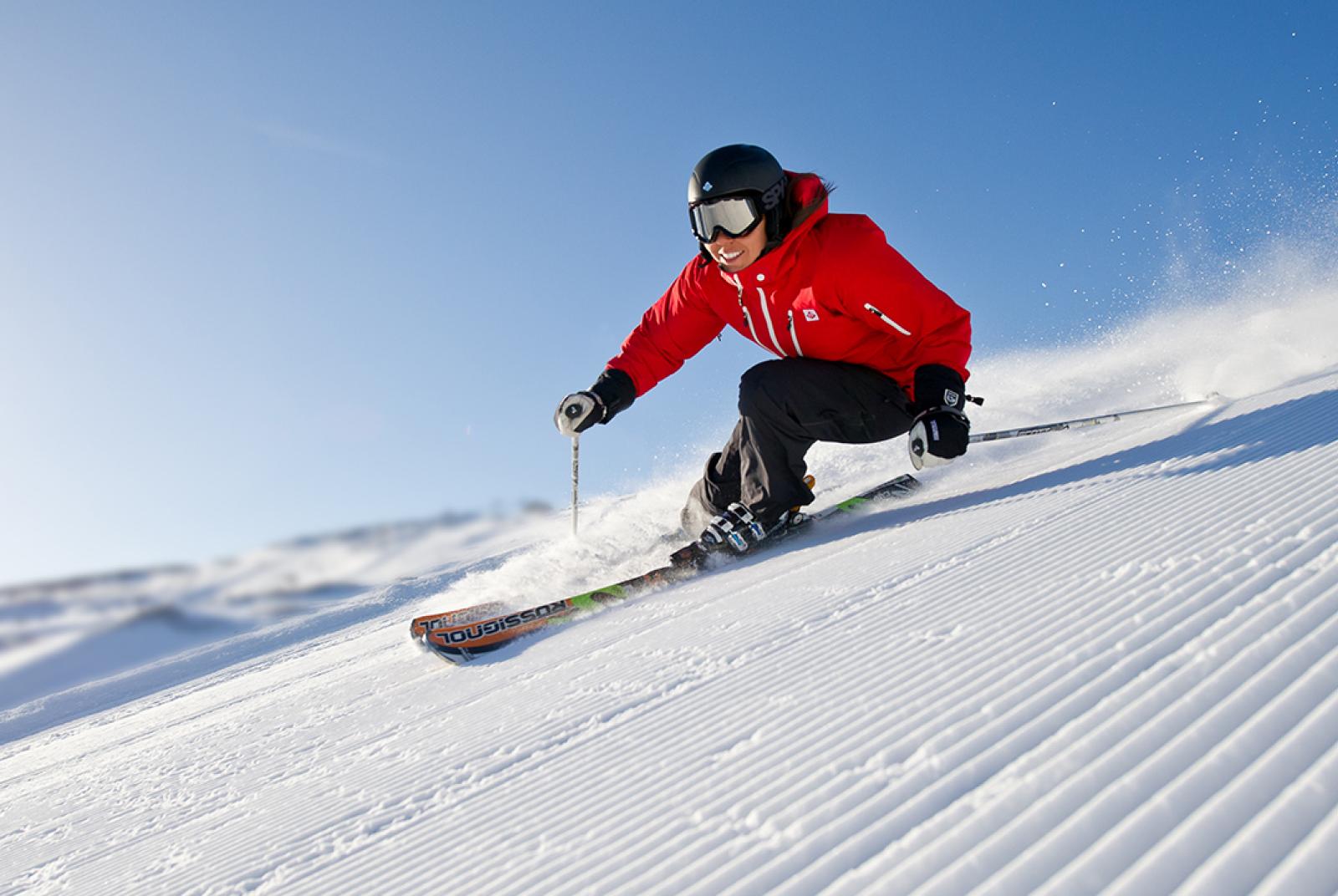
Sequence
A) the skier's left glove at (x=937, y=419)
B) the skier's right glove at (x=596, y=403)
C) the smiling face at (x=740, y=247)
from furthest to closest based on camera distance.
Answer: the skier's right glove at (x=596, y=403)
the smiling face at (x=740, y=247)
the skier's left glove at (x=937, y=419)

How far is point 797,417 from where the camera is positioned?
374cm

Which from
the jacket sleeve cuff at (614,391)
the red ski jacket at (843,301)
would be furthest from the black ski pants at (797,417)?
the jacket sleeve cuff at (614,391)

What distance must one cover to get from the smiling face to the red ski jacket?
5cm

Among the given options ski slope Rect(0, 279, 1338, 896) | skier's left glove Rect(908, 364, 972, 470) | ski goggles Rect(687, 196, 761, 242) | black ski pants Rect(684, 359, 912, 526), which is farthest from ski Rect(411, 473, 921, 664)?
ski goggles Rect(687, 196, 761, 242)

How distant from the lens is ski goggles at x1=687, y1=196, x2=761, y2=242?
3.54 meters

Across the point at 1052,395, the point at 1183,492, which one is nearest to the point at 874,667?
the point at 1183,492

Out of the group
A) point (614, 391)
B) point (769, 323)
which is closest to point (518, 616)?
point (614, 391)

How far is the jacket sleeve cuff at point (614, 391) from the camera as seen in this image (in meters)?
4.43

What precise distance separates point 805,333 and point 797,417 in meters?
0.42

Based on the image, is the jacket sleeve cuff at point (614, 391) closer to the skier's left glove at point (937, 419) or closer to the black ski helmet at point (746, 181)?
the black ski helmet at point (746, 181)

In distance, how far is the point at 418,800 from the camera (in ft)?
5.17

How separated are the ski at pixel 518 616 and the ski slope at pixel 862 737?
11 centimetres

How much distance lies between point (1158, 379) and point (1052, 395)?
1041 mm

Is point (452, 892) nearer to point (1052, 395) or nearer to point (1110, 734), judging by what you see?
point (1110, 734)
